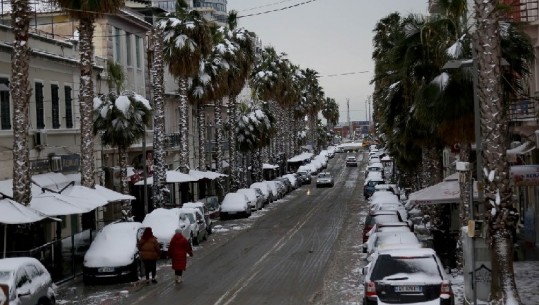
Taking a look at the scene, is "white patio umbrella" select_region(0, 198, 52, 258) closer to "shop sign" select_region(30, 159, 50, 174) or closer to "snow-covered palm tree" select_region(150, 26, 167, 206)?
"shop sign" select_region(30, 159, 50, 174)

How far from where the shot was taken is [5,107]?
32.0m

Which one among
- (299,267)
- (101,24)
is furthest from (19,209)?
(101,24)

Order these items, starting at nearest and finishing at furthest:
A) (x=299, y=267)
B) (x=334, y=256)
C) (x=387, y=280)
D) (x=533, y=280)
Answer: (x=387, y=280) → (x=533, y=280) → (x=299, y=267) → (x=334, y=256)

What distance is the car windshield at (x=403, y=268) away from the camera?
14787 millimetres

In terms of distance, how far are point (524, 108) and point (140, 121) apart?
736 inches

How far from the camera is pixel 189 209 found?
3459cm

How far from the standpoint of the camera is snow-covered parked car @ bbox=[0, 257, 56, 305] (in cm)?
1680

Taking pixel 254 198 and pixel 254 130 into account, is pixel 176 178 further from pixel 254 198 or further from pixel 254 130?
pixel 254 130

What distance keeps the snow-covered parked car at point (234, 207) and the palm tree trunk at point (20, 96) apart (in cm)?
2439

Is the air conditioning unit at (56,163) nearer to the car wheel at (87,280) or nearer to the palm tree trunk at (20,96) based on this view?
the palm tree trunk at (20,96)

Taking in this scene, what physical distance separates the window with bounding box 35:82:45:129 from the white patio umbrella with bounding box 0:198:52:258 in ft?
39.2

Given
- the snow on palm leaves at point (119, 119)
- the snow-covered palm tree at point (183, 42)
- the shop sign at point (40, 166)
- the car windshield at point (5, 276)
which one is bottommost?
the car windshield at point (5, 276)

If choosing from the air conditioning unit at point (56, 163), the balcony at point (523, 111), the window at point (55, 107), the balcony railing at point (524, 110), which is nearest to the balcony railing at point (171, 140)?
the window at point (55, 107)

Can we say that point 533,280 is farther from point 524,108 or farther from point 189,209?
point 189,209
